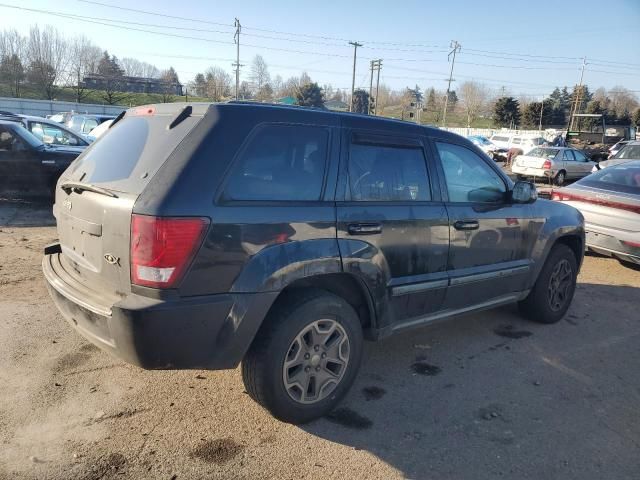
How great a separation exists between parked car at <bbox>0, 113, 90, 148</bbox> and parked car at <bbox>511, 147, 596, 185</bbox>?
1809 centimetres

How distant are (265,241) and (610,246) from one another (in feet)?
19.2

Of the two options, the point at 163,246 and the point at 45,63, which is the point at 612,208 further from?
the point at 45,63

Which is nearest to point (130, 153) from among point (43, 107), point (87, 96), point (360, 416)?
point (360, 416)

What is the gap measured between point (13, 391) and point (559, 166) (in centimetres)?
2284

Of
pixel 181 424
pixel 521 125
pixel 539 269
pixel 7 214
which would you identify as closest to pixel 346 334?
pixel 181 424

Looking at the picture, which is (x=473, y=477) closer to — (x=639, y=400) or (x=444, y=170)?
(x=639, y=400)

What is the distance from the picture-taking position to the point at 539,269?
4.76m

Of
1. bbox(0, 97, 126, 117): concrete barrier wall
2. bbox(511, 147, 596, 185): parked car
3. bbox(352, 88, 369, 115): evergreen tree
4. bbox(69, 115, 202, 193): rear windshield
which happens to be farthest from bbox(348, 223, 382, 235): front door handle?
bbox(352, 88, 369, 115): evergreen tree

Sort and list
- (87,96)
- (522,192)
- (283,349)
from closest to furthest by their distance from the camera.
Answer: (283,349) < (522,192) < (87,96)

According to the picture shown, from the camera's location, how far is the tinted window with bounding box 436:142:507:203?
3.91 m

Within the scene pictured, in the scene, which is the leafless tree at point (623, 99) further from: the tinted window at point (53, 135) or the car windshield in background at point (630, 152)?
the tinted window at point (53, 135)

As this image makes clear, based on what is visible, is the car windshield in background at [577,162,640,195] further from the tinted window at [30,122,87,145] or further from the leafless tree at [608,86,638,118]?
the leafless tree at [608,86,638,118]

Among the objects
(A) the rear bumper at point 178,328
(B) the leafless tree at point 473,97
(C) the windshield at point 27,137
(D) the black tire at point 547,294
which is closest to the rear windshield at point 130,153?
(A) the rear bumper at point 178,328

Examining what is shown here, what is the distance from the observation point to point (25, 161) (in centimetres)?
906
